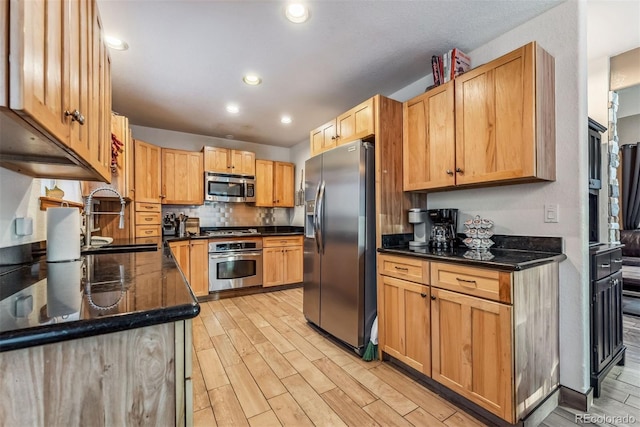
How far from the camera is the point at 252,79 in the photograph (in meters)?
2.75

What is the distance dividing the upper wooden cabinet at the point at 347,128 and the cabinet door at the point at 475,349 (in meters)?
1.47

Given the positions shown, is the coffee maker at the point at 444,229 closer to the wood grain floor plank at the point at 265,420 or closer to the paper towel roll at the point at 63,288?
the wood grain floor plank at the point at 265,420

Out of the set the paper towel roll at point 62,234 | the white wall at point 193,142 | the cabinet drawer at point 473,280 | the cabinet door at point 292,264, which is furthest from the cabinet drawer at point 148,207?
the cabinet drawer at point 473,280

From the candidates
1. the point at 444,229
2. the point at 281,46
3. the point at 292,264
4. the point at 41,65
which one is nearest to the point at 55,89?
the point at 41,65

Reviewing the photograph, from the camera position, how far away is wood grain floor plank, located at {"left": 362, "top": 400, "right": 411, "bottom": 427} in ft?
5.20

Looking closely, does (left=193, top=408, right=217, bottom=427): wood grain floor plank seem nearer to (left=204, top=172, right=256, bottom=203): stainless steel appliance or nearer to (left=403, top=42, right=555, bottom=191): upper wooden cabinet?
(left=403, top=42, right=555, bottom=191): upper wooden cabinet

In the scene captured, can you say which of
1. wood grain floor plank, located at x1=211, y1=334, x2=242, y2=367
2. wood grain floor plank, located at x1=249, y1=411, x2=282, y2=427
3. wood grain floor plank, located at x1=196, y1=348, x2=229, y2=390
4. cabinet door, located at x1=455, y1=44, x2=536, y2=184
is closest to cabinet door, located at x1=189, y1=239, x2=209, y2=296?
wood grain floor plank, located at x1=211, y1=334, x2=242, y2=367

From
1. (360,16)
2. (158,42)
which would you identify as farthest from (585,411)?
(158,42)

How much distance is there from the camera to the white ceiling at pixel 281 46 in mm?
1839

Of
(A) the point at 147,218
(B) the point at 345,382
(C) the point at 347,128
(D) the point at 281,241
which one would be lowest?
(B) the point at 345,382

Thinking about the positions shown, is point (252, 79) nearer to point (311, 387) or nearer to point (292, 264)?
point (311, 387)

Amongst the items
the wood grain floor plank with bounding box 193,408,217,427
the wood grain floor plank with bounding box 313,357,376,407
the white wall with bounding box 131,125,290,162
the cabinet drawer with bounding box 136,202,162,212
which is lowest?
the wood grain floor plank with bounding box 313,357,376,407

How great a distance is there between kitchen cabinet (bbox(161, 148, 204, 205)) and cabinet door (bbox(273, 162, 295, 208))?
1227 mm

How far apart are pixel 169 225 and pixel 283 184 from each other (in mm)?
1942
